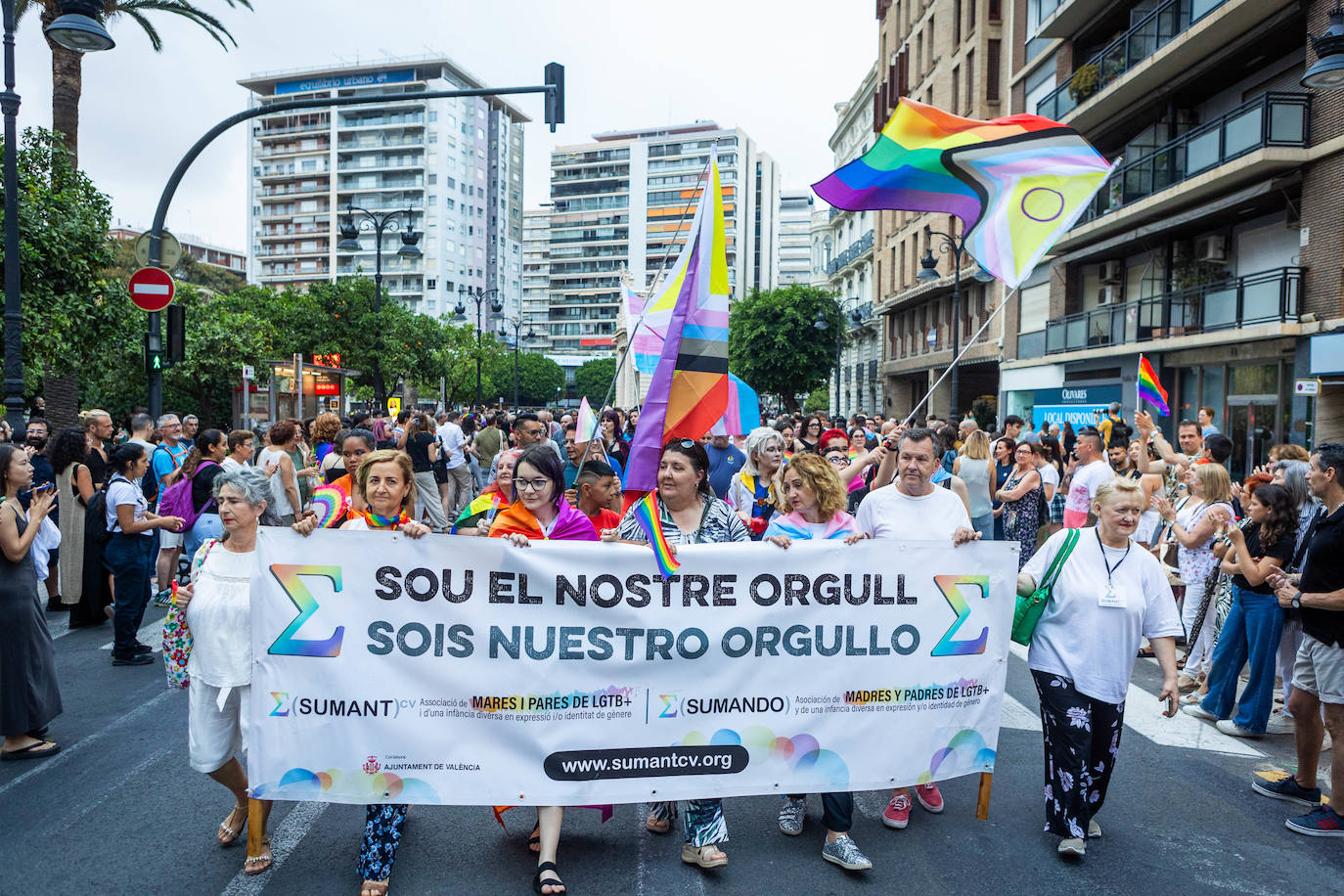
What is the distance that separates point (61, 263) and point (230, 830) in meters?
12.9

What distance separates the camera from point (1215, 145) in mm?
19422

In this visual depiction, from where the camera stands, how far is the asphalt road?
4.01 metres

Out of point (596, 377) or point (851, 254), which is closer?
point (851, 254)

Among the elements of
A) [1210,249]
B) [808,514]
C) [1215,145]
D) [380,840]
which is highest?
[1215,145]

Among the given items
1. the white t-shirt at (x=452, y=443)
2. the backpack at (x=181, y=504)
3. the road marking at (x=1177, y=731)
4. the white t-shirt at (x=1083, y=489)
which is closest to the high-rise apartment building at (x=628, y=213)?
the white t-shirt at (x=452, y=443)

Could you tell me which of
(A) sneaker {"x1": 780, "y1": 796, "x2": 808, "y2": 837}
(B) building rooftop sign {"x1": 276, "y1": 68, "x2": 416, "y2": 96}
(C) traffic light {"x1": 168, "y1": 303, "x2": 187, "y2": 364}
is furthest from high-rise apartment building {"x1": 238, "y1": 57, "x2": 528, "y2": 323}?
(A) sneaker {"x1": 780, "y1": 796, "x2": 808, "y2": 837}

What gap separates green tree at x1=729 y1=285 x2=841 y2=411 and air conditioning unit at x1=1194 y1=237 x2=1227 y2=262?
29.0 meters

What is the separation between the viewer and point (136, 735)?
5762 millimetres

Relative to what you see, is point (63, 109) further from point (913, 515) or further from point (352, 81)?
point (352, 81)

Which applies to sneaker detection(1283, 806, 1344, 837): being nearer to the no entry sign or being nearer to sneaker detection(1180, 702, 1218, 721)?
sneaker detection(1180, 702, 1218, 721)

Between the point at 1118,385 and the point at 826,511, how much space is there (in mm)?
21668

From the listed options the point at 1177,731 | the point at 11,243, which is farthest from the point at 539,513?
the point at 11,243

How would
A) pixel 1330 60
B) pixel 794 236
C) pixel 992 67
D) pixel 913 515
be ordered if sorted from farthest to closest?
pixel 794 236 → pixel 992 67 → pixel 1330 60 → pixel 913 515

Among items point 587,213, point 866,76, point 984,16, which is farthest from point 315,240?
point 984,16
